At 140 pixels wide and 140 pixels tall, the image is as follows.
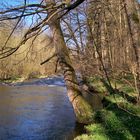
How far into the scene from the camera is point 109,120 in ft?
39.2

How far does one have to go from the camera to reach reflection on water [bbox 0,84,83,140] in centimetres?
1303

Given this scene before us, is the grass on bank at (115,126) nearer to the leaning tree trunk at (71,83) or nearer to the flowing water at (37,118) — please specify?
the flowing water at (37,118)

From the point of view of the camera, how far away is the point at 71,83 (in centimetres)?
1488

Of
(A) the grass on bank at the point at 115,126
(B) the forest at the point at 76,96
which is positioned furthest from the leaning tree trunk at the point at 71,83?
(A) the grass on bank at the point at 115,126

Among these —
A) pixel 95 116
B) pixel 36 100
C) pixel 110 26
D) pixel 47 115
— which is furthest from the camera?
pixel 36 100

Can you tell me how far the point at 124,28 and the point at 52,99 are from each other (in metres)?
17.2

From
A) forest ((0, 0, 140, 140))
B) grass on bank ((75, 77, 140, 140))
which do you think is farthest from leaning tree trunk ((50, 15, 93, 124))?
grass on bank ((75, 77, 140, 140))

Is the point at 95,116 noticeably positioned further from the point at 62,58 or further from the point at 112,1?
the point at 112,1

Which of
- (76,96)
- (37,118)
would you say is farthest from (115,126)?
(37,118)

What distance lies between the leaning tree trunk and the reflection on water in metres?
0.62

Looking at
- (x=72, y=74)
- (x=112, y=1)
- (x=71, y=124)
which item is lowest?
(x=71, y=124)

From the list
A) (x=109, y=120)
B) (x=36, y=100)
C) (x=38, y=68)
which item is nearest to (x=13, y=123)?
(x=109, y=120)

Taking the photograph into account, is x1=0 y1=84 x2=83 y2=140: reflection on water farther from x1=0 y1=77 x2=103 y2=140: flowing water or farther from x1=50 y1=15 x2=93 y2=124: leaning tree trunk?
x1=50 y1=15 x2=93 y2=124: leaning tree trunk

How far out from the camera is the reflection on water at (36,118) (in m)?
13.0
